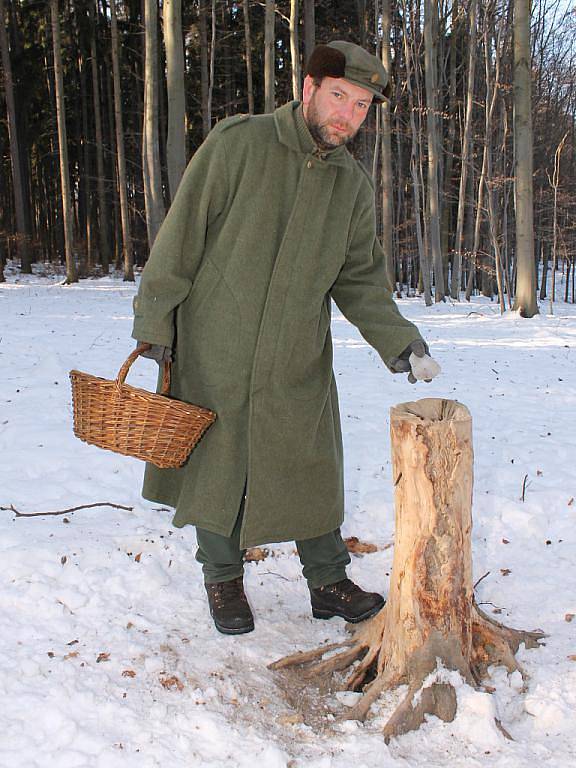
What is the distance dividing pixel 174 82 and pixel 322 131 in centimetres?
935

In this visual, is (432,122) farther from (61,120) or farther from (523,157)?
(61,120)

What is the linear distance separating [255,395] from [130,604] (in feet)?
3.55

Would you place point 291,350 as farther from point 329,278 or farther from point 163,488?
point 163,488

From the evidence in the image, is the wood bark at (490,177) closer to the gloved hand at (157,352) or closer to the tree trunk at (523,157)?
the tree trunk at (523,157)

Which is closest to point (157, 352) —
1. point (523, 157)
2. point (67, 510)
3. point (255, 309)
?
point (255, 309)

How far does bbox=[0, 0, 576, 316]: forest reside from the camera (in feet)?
42.5

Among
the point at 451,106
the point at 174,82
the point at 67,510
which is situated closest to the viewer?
the point at 67,510

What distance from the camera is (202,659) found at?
2527 mm

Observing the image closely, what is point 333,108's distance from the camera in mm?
2359

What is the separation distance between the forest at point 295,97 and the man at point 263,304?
9.17 meters

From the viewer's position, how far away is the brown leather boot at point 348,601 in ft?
9.12

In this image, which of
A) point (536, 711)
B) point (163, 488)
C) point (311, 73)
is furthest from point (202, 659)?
point (311, 73)

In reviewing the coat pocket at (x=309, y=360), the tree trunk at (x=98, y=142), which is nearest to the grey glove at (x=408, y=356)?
the coat pocket at (x=309, y=360)

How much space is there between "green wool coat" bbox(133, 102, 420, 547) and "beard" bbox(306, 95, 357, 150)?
0.04m
